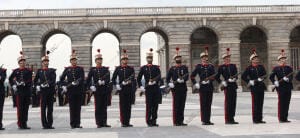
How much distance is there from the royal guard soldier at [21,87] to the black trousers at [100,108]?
5.67ft

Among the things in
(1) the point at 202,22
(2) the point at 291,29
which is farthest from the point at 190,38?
(2) the point at 291,29

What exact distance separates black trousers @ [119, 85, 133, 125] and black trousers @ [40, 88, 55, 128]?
5.60 feet

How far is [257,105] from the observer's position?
13.6m

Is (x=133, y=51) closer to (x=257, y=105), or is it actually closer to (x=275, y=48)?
(x=275, y=48)

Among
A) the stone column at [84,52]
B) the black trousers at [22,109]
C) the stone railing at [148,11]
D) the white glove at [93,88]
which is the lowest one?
the black trousers at [22,109]

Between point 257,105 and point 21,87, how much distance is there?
19.3 feet

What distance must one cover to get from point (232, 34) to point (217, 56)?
2838 mm

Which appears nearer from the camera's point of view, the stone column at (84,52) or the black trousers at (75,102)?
the black trousers at (75,102)

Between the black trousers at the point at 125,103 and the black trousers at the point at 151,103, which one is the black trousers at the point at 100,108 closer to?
the black trousers at the point at 125,103

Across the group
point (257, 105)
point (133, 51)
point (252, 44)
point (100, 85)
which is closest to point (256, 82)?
point (257, 105)

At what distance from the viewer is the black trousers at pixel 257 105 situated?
1345 cm

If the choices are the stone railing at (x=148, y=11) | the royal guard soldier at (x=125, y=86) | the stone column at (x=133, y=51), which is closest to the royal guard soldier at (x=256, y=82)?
the royal guard soldier at (x=125, y=86)

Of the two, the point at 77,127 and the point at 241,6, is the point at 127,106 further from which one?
the point at 241,6

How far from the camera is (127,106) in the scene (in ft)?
44.6
